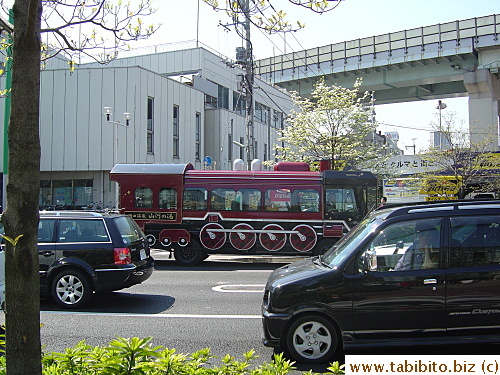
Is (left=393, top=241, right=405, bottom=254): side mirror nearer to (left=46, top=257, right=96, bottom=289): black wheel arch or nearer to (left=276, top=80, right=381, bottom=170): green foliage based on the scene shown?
(left=46, top=257, right=96, bottom=289): black wheel arch

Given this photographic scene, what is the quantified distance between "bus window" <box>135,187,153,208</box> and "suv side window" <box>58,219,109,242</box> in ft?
21.1

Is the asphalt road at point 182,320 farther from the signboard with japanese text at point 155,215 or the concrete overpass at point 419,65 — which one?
the concrete overpass at point 419,65

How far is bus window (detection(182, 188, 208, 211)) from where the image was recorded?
1547cm

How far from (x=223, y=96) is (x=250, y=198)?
119 ft

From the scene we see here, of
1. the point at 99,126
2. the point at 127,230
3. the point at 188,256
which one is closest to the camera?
the point at 127,230

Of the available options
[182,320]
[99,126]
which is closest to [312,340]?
[182,320]

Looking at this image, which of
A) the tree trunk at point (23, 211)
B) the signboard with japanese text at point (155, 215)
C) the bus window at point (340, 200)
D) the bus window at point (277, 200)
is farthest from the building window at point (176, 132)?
the tree trunk at point (23, 211)

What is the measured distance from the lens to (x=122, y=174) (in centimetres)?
1597

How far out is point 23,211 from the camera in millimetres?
3260

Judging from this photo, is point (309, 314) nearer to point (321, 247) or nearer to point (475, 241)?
point (475, 241)

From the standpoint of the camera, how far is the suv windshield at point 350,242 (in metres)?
5.96

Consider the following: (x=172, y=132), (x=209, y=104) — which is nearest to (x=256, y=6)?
(x=172, y=132)

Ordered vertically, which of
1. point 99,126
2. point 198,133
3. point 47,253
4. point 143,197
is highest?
point 198,133

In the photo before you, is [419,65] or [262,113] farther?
[262,113]
